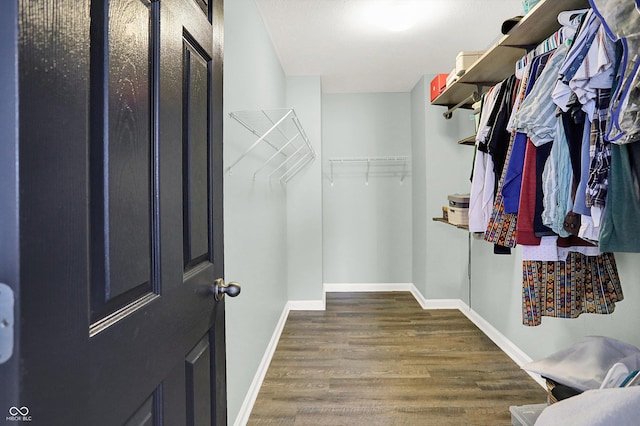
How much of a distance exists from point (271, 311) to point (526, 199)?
74.9 inches

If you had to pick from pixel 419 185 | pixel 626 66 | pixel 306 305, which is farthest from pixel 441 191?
pixel 626 66

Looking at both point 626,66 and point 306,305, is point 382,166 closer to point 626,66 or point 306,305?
point 306,305

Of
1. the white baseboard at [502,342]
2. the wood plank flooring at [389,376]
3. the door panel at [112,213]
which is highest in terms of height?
the door panel at [112,213]

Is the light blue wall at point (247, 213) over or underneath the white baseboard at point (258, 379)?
over

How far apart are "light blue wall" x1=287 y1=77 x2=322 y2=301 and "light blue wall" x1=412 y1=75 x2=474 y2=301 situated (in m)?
1.07

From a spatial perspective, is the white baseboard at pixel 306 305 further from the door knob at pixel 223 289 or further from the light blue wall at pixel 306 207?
the door knob at pixel 223 289

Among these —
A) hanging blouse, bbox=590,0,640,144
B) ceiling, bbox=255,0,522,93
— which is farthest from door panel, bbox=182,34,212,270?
ceiling, bbox=255,0,522,93

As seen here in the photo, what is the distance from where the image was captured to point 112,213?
0.52 metres

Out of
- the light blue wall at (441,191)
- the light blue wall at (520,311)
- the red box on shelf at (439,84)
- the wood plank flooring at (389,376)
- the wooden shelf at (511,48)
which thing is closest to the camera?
the wooden shelf at (511,48)

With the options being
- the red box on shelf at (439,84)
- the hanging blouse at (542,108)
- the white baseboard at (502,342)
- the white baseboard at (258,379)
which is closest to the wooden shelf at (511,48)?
the red box on shelf at (439,84)

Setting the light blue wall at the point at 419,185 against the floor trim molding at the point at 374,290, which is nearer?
the floor trim molding at the point at 374,290
